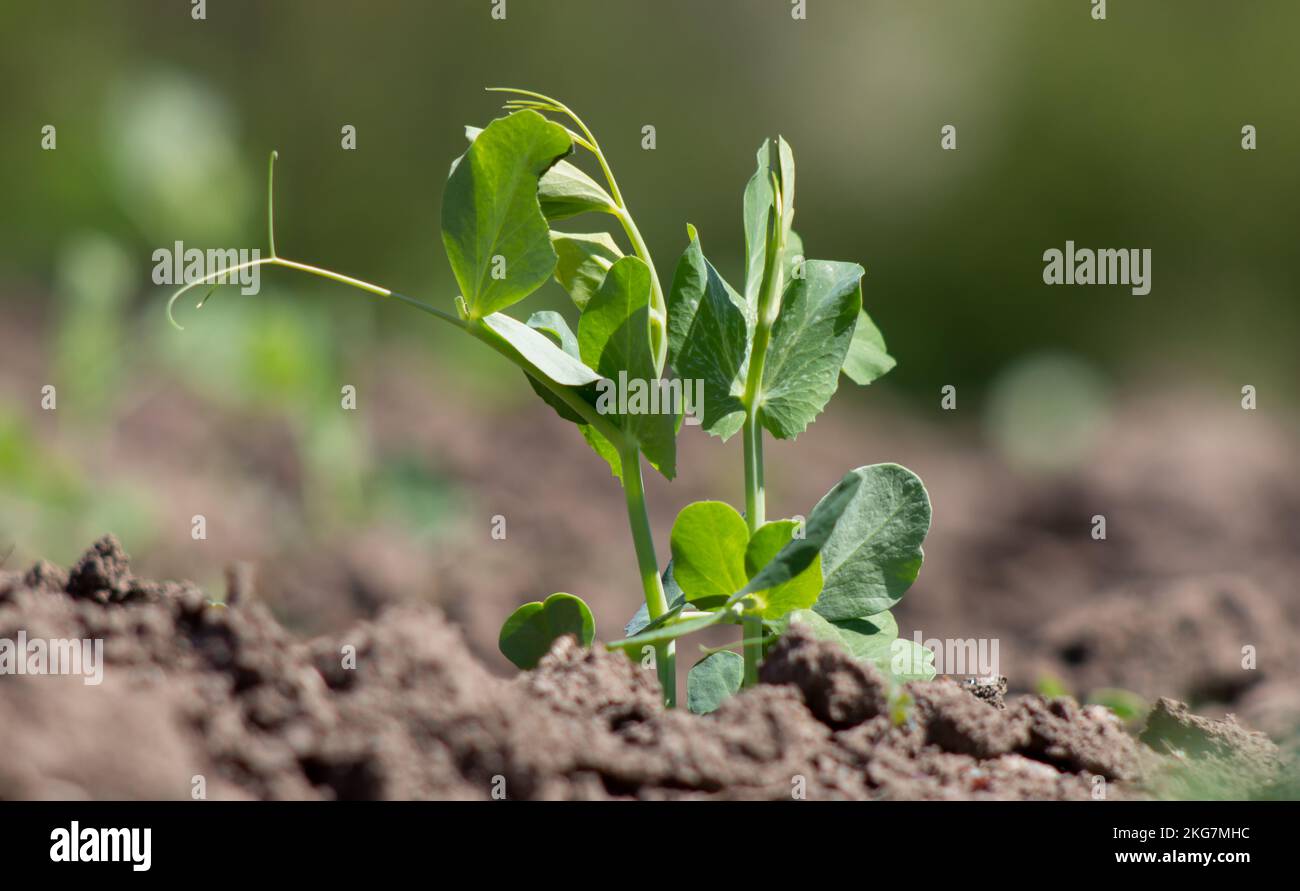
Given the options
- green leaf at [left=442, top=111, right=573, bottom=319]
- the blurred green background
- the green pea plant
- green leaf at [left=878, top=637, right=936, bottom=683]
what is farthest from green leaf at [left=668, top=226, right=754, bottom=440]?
the blurred green background

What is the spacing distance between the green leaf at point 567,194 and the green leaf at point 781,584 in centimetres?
26

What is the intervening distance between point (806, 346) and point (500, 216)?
0.76 ft

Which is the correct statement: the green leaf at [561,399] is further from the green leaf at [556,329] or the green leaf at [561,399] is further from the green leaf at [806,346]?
the green leaf at [806,346]

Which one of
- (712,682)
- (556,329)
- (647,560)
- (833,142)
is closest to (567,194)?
(556,329)

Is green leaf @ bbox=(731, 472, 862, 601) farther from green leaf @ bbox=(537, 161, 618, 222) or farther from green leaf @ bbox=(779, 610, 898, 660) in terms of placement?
green leaf @ bbox=(537, 161, 618, 222)

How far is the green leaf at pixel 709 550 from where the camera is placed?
2.63 feet

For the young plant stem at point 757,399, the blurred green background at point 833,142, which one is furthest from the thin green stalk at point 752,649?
the blurred green background at point 833,142

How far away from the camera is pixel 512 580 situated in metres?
2.20

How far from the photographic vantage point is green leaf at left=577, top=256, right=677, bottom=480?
2.64 feet

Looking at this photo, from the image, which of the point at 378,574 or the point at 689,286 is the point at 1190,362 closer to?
the point at 378,574

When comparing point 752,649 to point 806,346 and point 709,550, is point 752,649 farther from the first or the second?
point 806,346

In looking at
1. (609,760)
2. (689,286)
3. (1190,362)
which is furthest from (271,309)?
(1190,362)

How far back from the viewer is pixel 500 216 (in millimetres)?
786
